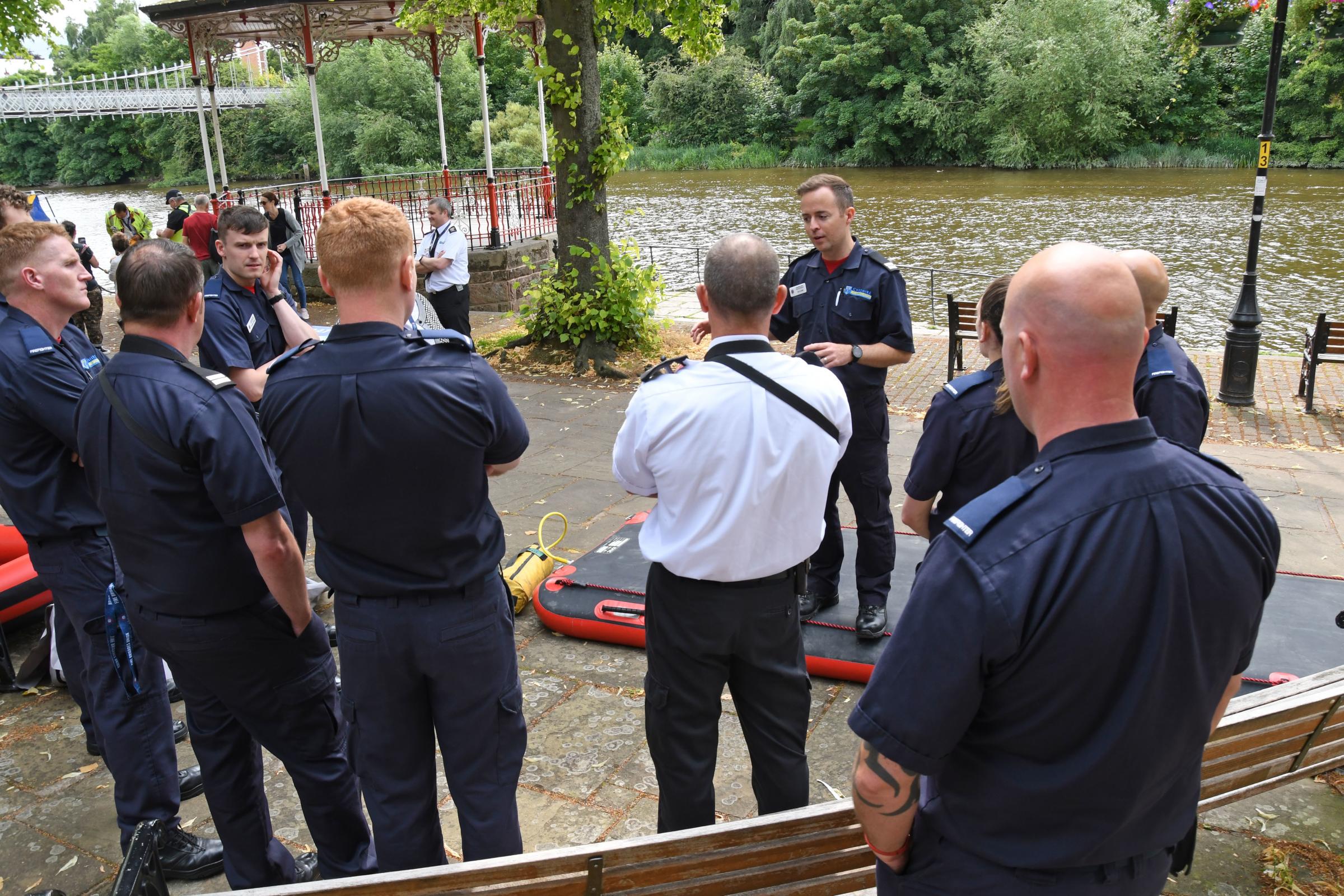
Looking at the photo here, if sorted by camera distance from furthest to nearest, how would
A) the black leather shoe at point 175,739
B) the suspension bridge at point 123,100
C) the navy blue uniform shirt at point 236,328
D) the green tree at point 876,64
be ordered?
the green tree at point 876,64 < the suspension bridge at point 123,100 < the navy blue uniform shirt at point 236,328 < the black leather shoe at point 175,739

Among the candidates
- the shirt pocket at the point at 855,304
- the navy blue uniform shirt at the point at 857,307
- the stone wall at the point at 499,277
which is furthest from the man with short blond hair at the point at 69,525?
the stone wall at the point at 499,277

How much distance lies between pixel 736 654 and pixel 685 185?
41.3 m

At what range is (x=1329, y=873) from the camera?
9.55ft

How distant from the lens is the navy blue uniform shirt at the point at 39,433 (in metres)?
3.20

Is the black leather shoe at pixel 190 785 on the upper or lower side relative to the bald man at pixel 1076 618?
lower

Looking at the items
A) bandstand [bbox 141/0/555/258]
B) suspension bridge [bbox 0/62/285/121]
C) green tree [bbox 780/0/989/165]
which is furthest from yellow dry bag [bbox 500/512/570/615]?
green tree [bbox 780/0/989/165]

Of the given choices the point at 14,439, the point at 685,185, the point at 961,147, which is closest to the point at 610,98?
the point at 14,439

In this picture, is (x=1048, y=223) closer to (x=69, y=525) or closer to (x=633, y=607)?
(x=633, y=607)

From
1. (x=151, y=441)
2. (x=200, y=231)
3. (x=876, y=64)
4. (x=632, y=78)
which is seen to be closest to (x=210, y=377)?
(x=151, y=441)

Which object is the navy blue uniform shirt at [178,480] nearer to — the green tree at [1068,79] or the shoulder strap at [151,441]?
the shoulder strap at [151,441]

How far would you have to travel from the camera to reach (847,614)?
15.0 ft

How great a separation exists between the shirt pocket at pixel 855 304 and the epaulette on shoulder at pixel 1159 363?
1.37 meters

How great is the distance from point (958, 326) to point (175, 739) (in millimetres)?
8652

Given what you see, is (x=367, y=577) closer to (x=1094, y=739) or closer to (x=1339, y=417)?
(x=1094, y=739)
